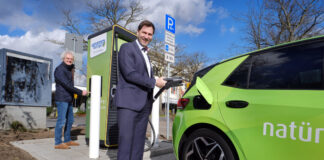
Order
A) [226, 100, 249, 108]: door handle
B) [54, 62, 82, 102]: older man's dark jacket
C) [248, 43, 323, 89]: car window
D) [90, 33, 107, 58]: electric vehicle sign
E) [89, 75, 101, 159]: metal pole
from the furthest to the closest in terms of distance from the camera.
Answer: [90, 33, 107, 58]: electric vehicle sign → [54, 62, 82, 102]: older man's dark jacket → [89, 75, 101, 159]: metal pole → [226, 100, 249, 108]: door handle → [248, 43, 323, 89]: car window

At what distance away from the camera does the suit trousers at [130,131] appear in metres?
2.19

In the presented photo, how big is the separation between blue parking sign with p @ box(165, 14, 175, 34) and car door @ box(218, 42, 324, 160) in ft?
13.7

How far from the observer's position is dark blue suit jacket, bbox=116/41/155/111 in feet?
7.07

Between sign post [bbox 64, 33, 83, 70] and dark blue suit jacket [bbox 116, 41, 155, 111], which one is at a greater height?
sign post [bbox 64, 33, 83, 70]

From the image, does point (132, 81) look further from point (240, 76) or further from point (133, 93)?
point (240, 76)

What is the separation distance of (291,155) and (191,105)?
1061 mm

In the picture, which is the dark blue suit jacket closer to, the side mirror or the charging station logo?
the side mirror

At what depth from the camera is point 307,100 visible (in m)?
1.84

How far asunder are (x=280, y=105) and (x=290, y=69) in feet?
1.17

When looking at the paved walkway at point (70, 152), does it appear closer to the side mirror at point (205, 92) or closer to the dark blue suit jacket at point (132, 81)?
the dark blue suit jacket at point (132, 81)

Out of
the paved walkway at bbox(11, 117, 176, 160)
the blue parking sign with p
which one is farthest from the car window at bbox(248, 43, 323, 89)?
the blue parking sign with p

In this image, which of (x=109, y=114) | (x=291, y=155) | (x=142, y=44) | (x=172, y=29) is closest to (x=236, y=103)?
(x=291, y=155)

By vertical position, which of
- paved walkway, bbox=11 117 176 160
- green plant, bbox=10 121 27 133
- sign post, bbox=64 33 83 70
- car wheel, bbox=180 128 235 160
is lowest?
paved walkway, bbox=11 117 176 160

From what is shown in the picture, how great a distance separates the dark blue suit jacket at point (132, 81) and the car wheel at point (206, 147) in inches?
26.2
